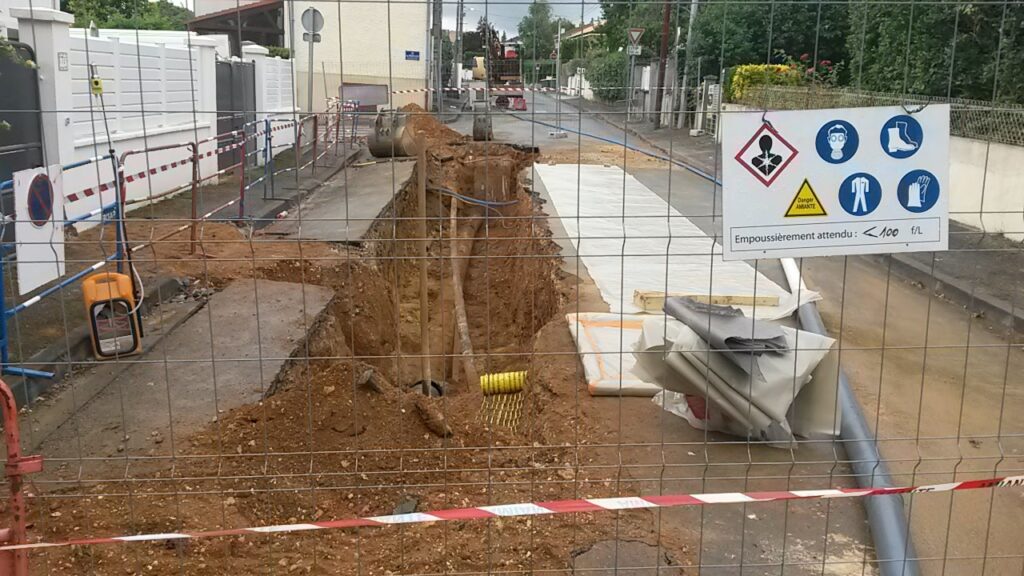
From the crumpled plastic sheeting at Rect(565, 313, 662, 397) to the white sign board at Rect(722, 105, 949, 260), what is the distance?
1.67 metres

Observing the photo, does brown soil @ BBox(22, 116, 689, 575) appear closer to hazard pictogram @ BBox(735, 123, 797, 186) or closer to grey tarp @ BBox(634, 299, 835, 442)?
grey tarp @ BBox(634, 299, 835, 442)

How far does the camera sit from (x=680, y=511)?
394 cm

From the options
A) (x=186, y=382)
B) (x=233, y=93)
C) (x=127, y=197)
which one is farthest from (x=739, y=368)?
(x=233, y=93)

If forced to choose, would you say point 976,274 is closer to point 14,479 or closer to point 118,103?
point 14,479

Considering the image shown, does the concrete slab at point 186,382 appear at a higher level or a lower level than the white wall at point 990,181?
lower

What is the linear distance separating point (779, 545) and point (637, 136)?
201 centimetres

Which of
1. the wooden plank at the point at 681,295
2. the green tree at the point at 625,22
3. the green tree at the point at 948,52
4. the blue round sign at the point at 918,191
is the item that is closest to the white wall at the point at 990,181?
the green tree at the point at 948,52

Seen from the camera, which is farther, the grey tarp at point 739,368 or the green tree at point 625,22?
the grey tarp at point 739,368

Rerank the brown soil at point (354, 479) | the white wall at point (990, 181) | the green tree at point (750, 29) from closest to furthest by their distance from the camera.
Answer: the brown soil at point (354, 479), the green tree at point (750, 29), the white wall at point (990, 181)

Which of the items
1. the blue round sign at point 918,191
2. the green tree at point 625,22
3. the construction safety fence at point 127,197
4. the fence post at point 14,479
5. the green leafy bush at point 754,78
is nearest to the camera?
the fence post at point 14,479

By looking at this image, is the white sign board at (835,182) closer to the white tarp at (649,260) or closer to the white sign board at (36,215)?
the white tarp at (649,260)

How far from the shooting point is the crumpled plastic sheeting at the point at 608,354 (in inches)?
206

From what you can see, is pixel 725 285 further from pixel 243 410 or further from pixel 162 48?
pixel 162 48

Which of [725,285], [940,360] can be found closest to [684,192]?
[725,285]
